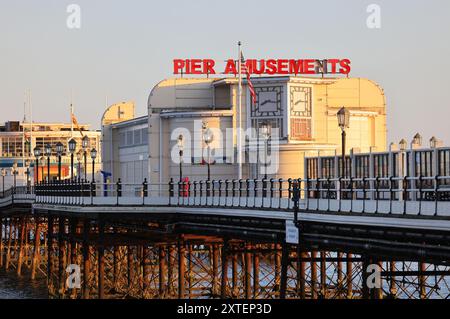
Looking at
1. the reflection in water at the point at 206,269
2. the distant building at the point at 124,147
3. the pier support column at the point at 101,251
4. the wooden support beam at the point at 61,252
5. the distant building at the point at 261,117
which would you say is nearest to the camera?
the reflection in water at the point at 206,269

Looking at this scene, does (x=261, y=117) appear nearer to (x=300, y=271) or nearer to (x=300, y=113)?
(x=300, y=113)

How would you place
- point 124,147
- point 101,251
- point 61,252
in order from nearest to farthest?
point 101,251 < point 61,252 < point 124,147

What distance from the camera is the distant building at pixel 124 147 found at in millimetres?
100438

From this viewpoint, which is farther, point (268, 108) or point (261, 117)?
point (261, 117)

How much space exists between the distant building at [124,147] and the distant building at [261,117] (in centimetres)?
253

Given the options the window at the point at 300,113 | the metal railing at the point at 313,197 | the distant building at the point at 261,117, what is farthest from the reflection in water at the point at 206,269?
the window at the point at 300,113

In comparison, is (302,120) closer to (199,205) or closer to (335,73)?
(335,73)

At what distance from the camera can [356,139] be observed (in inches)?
3890

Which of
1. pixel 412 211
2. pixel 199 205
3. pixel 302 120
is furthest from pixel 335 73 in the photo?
pixel 412 211

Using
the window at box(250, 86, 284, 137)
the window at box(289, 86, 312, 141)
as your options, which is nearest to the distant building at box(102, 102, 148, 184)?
the window at box(250, 86, 284, 137)

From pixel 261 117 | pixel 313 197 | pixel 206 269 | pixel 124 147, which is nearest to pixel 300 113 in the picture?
pixel 261 117

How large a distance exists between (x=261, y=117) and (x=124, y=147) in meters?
15.6

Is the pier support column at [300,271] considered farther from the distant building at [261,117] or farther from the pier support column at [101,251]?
the distant building at [261,117]

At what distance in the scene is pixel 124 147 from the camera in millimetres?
106625
